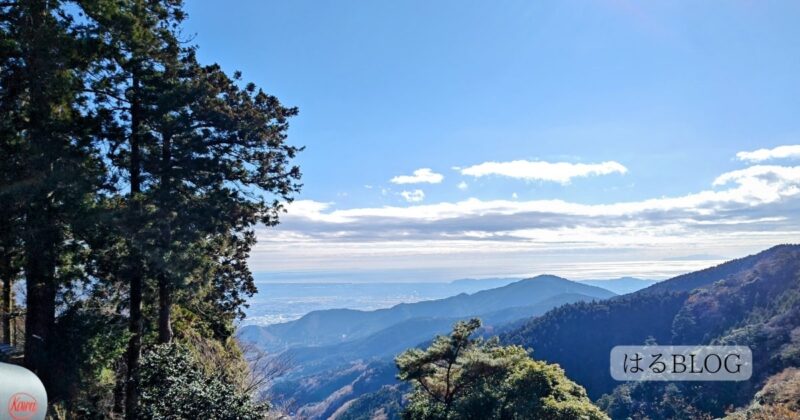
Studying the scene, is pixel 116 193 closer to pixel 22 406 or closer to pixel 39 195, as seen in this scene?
pixel 39 195

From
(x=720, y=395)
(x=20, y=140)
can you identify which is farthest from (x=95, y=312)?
(x=720, y=395)

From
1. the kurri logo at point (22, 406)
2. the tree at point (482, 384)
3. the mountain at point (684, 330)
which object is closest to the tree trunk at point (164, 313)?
the tree at point (482, 384)

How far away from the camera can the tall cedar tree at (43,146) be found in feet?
33.6

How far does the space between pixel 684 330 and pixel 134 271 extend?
483 feet

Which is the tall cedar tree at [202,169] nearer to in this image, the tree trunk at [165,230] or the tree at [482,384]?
the tree trunk at [165,230]

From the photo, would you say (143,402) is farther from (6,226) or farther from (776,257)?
(776,257)

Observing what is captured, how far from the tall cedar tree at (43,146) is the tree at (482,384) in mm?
11484

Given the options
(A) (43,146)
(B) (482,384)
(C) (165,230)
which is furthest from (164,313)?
(B) (482,384)

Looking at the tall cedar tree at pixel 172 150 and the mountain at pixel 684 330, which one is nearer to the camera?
the tall cedar tree at pixel 172 150

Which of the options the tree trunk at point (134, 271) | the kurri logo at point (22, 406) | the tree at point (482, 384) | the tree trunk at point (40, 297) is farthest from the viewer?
the tree at point (482, 384)

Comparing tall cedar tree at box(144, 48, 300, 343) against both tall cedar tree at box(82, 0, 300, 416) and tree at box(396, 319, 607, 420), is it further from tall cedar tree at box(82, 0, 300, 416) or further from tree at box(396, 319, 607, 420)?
tree at box(396, 319, 607, 420)

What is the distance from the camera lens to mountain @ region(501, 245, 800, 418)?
83312mm

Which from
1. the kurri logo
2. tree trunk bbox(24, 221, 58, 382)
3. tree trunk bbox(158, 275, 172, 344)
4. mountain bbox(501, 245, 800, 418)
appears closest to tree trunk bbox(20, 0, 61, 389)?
tree trunk bbox(24, 221, 58, 382)

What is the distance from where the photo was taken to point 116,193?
478 inches
